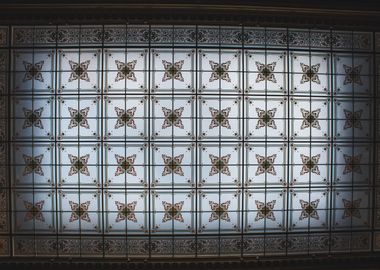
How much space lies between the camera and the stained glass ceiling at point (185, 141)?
15227 mm

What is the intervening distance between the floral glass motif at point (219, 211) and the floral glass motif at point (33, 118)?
20.3ft

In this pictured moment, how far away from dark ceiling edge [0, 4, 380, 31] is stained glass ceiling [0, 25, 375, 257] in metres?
0.31

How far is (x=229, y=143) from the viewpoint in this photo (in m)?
15.6

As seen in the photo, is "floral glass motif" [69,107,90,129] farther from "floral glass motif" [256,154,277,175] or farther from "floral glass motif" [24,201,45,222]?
"floral glass motif" [256,154,277,175]

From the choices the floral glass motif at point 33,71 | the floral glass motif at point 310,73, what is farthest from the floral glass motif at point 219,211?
the floral glass motif at point 33,71

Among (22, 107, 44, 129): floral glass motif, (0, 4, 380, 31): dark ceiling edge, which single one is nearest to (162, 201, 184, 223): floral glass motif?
(22, 107, 44, 129): floral glass motif

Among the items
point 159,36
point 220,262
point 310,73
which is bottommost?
point 220,262

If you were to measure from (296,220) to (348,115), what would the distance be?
12.8ft

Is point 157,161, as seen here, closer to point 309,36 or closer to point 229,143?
point 229,143

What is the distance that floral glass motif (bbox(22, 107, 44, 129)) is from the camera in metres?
15.3

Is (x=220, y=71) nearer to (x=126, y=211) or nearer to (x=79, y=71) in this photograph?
(x=79, y=71)

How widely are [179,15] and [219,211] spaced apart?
6488mm

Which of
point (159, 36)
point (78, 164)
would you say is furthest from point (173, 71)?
point (78, 164)

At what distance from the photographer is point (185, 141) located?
15531mm
